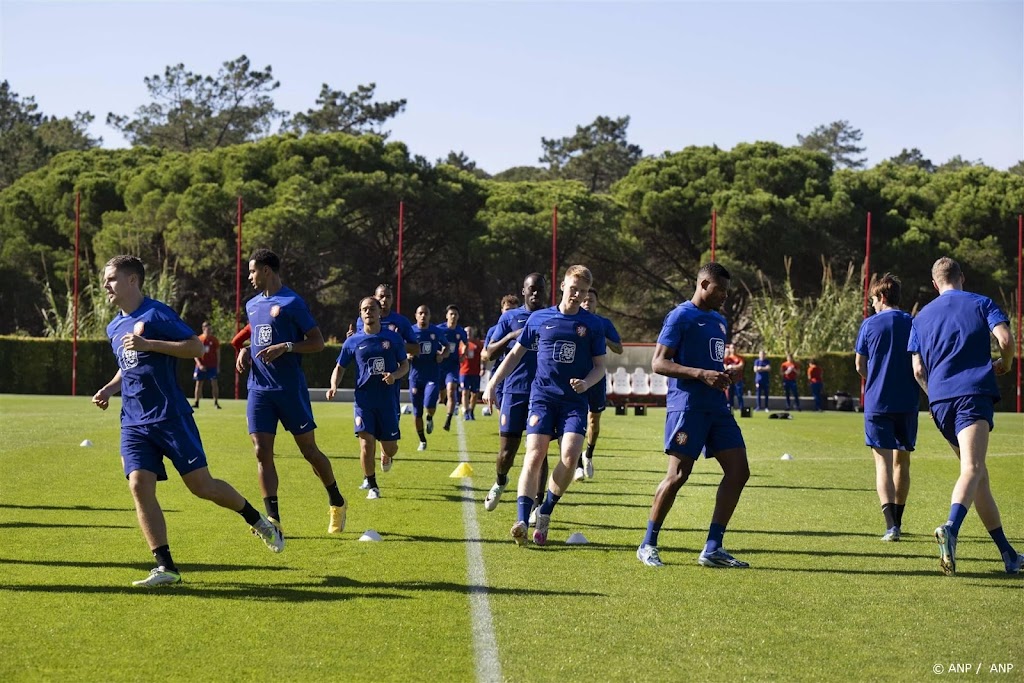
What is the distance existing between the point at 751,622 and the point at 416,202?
4835 cm

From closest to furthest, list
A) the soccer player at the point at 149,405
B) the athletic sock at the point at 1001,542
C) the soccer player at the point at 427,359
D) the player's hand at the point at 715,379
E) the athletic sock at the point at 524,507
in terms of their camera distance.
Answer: the soccer player at the point at 149,405, the player's hand at the point at 715,379, the athletic sock at the point at 1001,542, the athletic sock at the point at 524,507, the soccer player at the point at 427,359

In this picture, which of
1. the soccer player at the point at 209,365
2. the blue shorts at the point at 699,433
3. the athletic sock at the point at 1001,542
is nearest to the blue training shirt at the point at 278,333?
the blue shorts at the point at 699,433

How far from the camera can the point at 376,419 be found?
495 inches

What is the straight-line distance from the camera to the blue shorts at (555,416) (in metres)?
9.88

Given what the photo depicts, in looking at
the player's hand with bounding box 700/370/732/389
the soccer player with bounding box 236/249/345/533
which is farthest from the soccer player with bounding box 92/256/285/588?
the player's hand with bounding box 700/370/732/389

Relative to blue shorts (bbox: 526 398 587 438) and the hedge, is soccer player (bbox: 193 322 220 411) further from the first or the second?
blue shorts (bbox: 526 398 587 438)

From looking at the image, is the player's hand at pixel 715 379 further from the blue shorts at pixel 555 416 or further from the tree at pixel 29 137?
the tree at pixel 29 137

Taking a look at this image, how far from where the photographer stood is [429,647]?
6.40 m

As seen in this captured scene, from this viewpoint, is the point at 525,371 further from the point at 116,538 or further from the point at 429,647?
the point at 429,647

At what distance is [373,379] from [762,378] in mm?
24433

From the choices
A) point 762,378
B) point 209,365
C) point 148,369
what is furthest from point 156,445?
point 762,378

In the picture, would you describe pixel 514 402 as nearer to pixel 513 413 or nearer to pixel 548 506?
pixel 513 413

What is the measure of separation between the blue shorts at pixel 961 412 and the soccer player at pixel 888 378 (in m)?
1.12

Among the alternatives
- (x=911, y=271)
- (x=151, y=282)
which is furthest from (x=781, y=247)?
(x=151, y=282)
